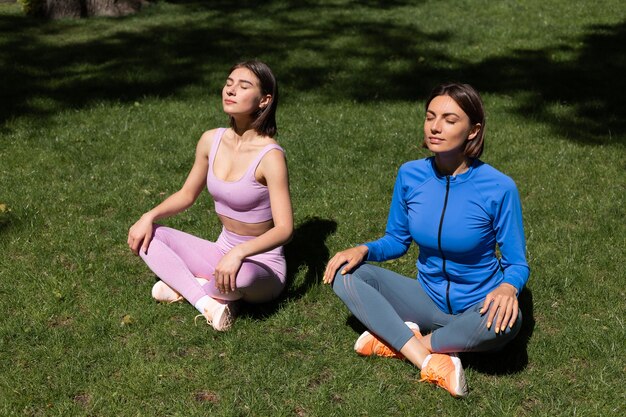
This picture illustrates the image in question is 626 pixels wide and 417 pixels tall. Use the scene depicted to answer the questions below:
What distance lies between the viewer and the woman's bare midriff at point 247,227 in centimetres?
470

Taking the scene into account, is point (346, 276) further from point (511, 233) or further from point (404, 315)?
point (511, 233)

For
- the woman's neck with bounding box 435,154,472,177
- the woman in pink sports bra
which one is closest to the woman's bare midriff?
the woman in pink sports bra

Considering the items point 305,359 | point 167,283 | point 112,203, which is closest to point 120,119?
point 112,203

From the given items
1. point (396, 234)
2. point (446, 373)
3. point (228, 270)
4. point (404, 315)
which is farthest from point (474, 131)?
point (228, 270)

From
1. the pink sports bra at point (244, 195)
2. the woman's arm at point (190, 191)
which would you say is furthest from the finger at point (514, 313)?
the woman's arm at point (190, 191)

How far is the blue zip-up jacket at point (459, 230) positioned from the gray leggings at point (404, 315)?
8cm

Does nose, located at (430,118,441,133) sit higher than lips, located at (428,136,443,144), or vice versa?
nose, located at (430,118,441,133)

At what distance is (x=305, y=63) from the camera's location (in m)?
10.4

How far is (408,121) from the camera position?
813 centimetres

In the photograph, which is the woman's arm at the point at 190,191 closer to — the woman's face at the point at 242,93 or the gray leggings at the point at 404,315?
the woman's face at the point at 242,93

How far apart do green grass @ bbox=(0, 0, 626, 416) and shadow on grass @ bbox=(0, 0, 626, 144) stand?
0.15 feet

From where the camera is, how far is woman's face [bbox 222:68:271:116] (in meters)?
4.48

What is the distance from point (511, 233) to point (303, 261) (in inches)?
71.2

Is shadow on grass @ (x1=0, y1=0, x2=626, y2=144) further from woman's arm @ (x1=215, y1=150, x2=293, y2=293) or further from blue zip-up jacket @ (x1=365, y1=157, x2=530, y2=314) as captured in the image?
woman's arm @ (x1=215, y1=150, x2=293, y2=293)
